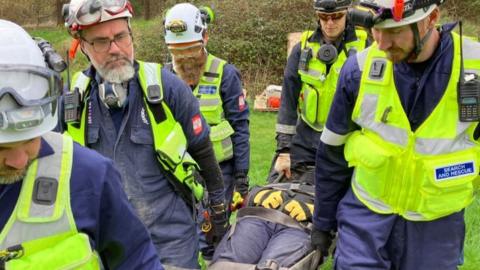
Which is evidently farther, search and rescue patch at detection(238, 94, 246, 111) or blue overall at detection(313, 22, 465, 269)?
search and rescue patch at detection(238, 94, 246, 111)

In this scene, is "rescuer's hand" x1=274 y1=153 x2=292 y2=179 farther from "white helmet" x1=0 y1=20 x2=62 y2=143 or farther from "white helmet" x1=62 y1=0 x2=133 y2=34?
"white helmet" x1=0 y1=20 x2=62 y2=143

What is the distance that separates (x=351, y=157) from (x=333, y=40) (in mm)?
1884

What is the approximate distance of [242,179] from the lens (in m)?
5.23

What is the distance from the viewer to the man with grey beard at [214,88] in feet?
15.9

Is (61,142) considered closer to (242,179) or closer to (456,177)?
(456,177)

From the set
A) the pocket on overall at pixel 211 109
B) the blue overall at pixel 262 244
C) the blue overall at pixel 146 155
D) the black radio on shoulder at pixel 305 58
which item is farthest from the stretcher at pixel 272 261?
the black radio on shoulder at pixel 305 58

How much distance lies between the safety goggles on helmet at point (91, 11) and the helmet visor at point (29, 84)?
50.6 inches

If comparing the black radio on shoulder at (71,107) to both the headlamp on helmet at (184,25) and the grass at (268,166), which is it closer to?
the headlamp on helmet at (184,25)

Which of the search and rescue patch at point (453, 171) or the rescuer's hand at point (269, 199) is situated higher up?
the search and rescue patch at point (453, 171)

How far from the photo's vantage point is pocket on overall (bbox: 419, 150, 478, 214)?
9.81 feet

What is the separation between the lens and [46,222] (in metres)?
1.90

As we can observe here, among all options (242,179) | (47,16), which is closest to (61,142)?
(242,179)

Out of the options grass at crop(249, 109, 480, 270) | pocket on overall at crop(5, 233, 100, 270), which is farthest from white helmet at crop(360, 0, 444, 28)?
grass at crop(249, 109, 480, 270)

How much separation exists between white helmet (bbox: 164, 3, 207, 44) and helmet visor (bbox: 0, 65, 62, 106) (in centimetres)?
294
